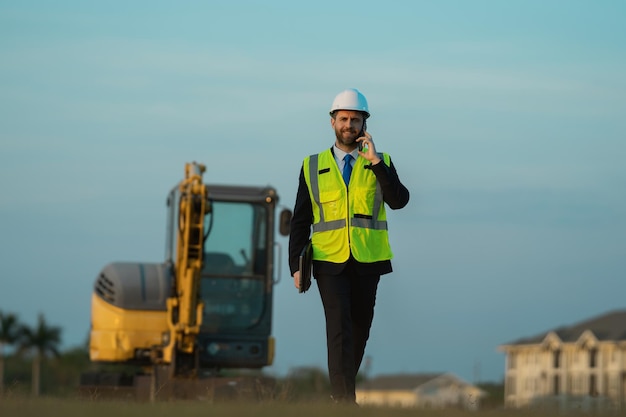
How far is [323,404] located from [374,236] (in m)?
1.79

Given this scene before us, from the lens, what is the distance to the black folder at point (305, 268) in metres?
9.64

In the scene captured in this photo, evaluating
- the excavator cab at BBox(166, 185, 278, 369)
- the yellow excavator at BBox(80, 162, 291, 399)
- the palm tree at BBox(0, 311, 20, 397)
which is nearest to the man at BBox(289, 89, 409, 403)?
the yellow excavator at BBox(80, 162, 291, 399)

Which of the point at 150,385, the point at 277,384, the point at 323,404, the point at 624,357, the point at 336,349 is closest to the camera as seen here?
the point at 323,404

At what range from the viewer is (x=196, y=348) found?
20.6 m

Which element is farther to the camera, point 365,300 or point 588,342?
point 588,342

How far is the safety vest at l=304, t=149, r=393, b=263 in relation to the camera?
381 inches

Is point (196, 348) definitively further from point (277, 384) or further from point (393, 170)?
point (393, 170)

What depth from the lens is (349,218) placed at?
972 centimetres

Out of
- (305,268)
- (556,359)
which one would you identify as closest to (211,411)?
(305,268)

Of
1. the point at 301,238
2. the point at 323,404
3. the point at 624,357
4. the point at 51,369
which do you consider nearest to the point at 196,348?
the point at 301,238

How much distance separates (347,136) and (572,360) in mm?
93461

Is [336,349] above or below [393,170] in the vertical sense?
below

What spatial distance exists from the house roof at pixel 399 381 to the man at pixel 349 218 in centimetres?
12895

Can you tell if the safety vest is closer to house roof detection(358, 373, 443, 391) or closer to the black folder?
the black folder
